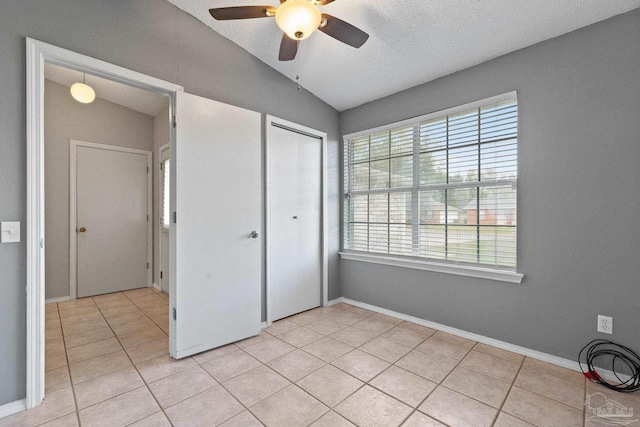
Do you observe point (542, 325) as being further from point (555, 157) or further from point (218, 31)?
point (218, 31)

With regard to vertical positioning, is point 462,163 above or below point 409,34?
below

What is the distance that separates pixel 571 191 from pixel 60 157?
544cm

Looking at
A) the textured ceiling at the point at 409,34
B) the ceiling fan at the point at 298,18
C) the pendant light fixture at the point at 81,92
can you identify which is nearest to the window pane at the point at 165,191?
the pendant light fixture at the point at 81,92

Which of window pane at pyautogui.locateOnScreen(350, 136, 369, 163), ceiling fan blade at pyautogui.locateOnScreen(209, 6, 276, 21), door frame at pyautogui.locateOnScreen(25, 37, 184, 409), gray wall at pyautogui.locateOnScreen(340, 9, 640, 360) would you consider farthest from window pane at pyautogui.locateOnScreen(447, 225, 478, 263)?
door frame at pyautogui.locateOnScreen(25, 37, 184, 409)

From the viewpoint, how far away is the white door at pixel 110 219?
3.87 m

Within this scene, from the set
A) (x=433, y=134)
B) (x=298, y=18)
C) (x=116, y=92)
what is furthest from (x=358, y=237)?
(x=116, y=92)

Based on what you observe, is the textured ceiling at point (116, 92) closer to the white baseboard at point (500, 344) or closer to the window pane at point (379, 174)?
the window pane at point (379, 174)

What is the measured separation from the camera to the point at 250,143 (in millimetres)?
2674

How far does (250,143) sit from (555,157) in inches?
98.1

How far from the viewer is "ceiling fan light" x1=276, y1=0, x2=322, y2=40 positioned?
152 cm

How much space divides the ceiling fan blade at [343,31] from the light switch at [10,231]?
2152 mm

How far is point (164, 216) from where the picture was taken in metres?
4.14

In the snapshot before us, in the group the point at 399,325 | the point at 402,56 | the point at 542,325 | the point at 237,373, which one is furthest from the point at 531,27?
the point at 237,373

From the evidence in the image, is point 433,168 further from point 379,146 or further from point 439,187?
point 379,146
